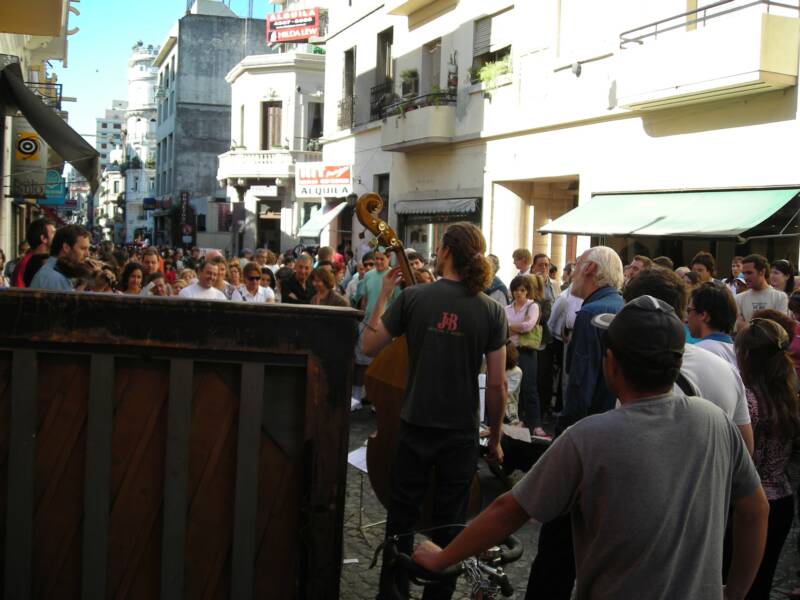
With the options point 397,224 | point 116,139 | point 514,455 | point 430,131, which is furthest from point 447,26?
point 116,139

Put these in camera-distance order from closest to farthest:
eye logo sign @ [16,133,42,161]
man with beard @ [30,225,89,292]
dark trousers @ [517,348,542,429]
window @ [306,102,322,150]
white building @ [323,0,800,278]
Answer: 1. man with beard @ [30,225,89,292]
2. dark trousers @ [517,348,542,429]
3. white building @ [323,0,800,278]
4. eye logo sign @ [16,133,42,161]
5. window @ [306,102,322,150]

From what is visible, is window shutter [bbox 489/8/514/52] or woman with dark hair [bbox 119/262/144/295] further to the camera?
window shutter [bbox 489/8/514/52]

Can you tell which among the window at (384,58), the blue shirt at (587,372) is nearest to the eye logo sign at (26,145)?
the window at (384,58)

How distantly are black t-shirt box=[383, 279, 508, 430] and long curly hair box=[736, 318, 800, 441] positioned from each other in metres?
1.23

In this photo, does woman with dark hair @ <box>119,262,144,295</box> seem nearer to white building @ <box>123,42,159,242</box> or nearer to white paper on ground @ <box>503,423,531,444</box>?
white paper on ground @ <box>503,423,531,444</box>

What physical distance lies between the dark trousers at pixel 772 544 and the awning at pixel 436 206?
15104 millimetres

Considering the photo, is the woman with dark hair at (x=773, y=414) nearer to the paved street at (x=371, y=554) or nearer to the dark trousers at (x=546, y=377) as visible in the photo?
the paved street at (x=371, y=554)

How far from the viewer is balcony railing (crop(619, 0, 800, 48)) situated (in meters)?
11.5

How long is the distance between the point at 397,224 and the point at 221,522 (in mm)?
19876

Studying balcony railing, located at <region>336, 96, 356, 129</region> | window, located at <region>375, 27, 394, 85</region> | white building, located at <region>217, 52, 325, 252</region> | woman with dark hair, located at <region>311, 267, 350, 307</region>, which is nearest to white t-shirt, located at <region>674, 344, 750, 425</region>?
woman with dark hair, located at <region>311, 267, 350, 307</region>

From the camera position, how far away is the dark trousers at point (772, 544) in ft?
12.9

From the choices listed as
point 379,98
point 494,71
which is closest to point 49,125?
point 494,71

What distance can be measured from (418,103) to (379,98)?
340 cm

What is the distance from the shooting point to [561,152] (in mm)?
16078
